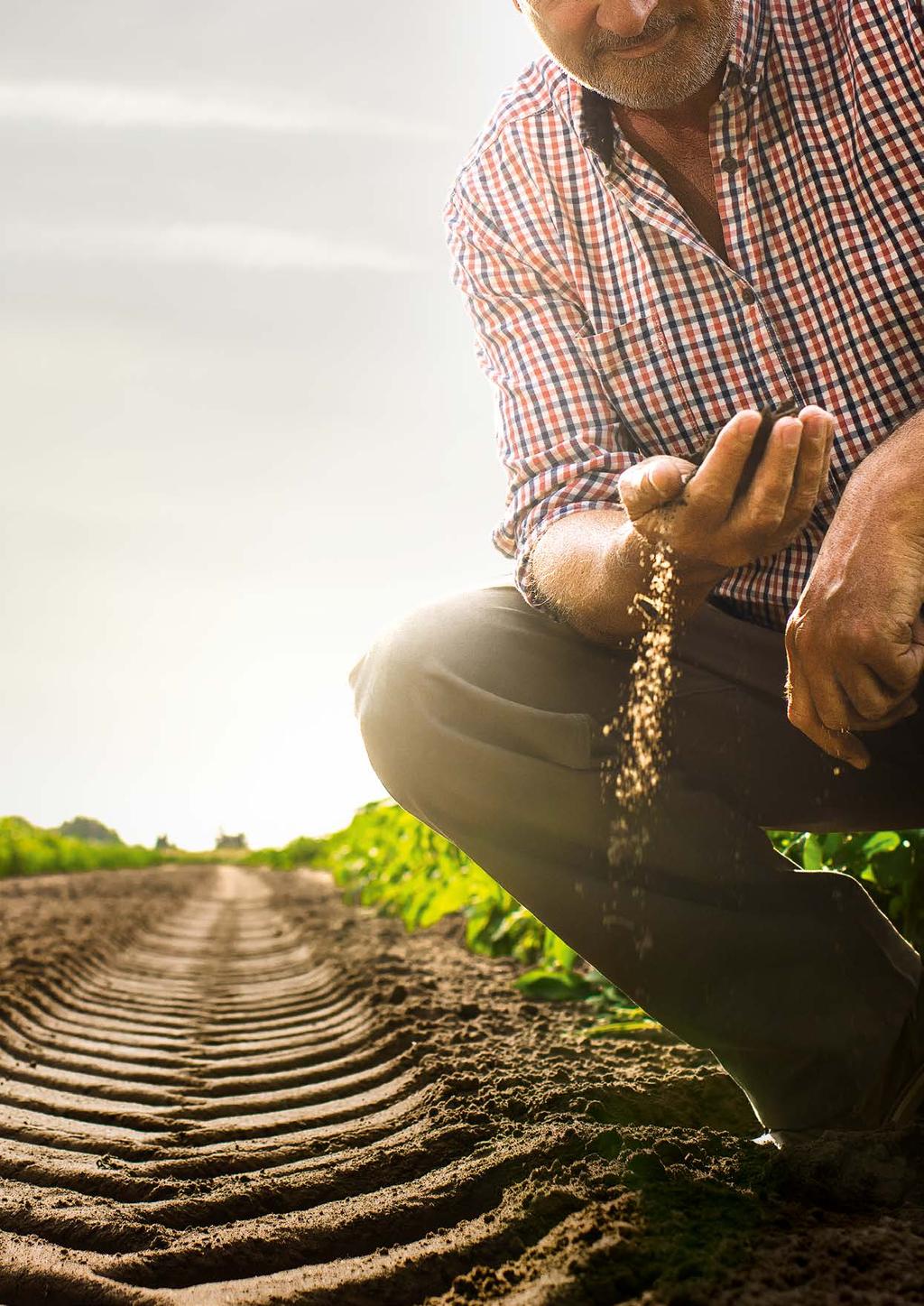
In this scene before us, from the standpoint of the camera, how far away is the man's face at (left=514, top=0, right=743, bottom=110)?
1.78 meters

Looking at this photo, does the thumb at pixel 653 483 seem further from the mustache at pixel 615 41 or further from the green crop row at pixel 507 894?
the green crop row at pixel 507 894

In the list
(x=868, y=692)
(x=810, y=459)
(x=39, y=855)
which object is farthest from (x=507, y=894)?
(x=39, y=855)

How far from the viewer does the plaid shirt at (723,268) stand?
1.71 meters

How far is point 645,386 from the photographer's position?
6.38 feet

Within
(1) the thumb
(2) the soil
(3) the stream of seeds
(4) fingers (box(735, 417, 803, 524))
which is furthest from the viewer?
(3) the stream of seeds

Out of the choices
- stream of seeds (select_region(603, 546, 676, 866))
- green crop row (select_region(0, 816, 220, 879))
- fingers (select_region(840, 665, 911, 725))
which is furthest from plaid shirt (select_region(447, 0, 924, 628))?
green crop row (select_region(0, 816, 220, 879))

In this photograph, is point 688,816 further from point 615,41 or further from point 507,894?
point 507,894

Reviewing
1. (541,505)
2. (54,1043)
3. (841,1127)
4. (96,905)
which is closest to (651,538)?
(541,505)

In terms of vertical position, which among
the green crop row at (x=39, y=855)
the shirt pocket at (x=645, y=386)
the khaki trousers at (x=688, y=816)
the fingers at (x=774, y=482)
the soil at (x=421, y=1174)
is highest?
the shirt pocket at (x=645, y=386)

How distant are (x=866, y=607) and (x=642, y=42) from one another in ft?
3.54

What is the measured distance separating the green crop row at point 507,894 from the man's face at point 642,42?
4.77ft

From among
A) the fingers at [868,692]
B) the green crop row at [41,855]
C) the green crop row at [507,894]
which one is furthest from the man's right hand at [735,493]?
the green crop row at [41,855]

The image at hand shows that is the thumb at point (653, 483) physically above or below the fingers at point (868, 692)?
above

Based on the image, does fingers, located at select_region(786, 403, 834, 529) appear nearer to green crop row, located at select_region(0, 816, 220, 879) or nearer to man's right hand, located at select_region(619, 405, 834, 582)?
man's right hand, located at select_region(619, 405, 834, 582)
